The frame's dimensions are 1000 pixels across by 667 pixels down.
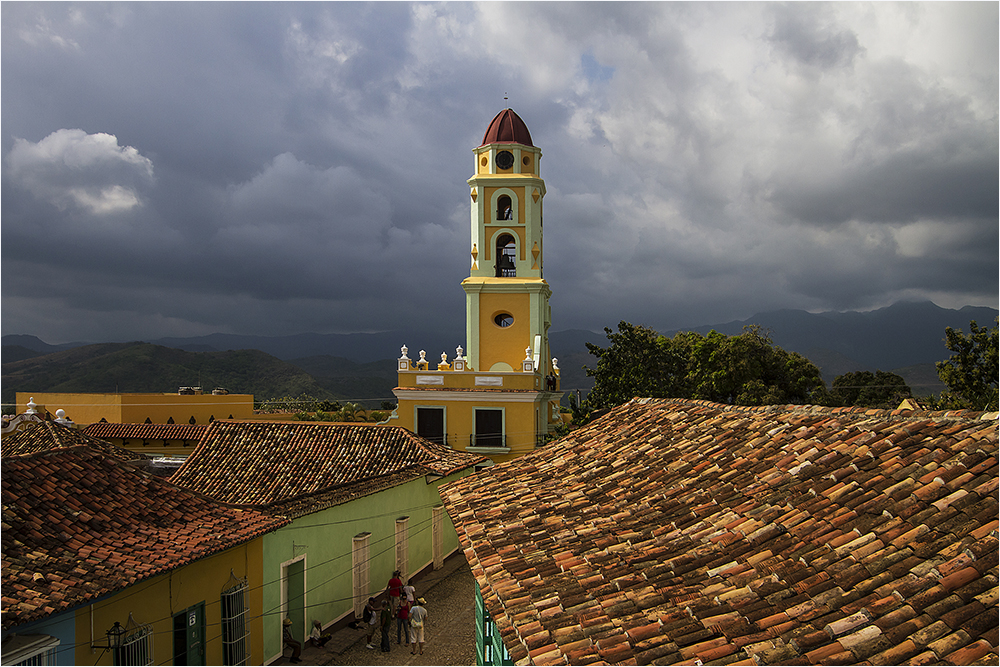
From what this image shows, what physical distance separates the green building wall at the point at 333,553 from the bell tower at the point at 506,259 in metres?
11.0

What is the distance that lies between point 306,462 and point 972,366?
21820 mm

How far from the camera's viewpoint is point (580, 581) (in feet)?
14.8

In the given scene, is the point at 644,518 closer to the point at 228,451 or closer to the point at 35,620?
the point at 35,620

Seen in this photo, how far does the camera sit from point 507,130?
100ft

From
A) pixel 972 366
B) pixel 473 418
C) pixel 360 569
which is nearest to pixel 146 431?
pixel 473 418

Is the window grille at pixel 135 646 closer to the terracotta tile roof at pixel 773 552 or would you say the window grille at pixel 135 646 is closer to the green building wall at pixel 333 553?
the green building wall at pixel 333 553

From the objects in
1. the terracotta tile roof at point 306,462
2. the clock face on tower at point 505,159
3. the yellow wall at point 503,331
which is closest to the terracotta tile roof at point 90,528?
the terracotta tile roof at point 306,462

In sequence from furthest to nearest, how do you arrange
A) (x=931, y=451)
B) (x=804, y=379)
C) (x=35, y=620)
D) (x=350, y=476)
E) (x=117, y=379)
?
(x=117, y=379) < (x=804, y=379) < (x=350, y=476) < (x=35, y=620) < (x=931, y=451)

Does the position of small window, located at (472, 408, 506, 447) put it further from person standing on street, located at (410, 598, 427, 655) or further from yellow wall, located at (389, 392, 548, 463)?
person standing on street, located at (410, 598, 427, 655)

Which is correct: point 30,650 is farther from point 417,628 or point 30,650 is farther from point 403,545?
point 403,545

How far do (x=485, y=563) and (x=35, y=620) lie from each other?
451cm

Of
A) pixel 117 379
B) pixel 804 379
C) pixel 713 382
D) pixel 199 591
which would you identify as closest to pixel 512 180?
pixel 713 382

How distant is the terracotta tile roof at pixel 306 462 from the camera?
15.0 m

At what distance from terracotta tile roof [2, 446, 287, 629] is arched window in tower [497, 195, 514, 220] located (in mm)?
20756
